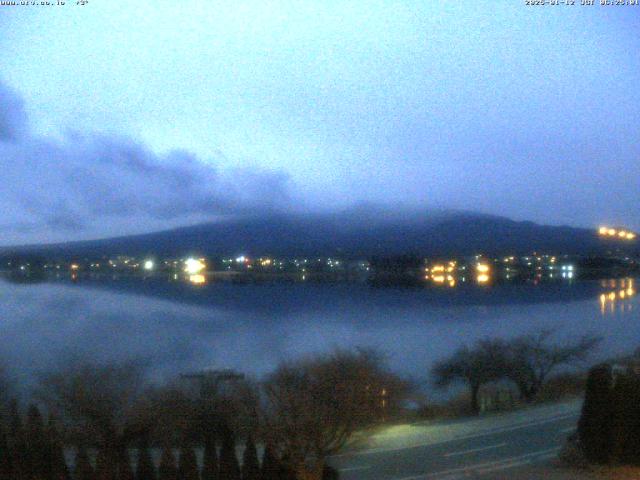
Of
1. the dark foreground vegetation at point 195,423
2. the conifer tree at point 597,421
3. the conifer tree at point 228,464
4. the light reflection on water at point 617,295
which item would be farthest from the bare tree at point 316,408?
the light reflection on water at point 617,295

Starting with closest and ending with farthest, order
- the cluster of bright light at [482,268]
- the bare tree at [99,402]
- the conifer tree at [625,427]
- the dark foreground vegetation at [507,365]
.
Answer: the bare tree at [99,402]
the conifer tree at [625,427]
the dark foreground vegetation at [507,365]
the cluster of bright light at [482,268]

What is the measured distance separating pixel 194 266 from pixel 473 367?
1798cm

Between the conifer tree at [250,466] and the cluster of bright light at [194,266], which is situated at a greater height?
the cluster of bright light at [194,266]

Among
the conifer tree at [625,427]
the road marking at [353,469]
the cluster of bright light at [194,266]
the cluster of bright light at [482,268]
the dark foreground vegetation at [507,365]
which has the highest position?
the cluster of bright light at [194,266]

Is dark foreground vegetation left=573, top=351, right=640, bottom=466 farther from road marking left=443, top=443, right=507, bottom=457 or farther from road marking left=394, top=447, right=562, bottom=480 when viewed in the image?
road marking left=443, top=443, right=507, bottom=457

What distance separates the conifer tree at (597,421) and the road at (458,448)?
758mm

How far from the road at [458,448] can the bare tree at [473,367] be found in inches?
209

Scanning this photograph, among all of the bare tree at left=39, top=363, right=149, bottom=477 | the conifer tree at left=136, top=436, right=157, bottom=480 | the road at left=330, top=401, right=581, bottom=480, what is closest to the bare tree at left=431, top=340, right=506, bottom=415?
the road at left=330, top=401, right=581, bottom=480

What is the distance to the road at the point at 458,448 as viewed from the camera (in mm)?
10727

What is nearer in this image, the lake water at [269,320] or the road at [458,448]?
the road at [458,448]

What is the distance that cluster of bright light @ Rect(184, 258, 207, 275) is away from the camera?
35.8 metres

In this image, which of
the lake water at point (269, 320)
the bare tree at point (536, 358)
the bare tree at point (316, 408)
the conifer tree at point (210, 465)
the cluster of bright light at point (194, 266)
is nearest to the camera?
the conifer tree at point (210, 465)

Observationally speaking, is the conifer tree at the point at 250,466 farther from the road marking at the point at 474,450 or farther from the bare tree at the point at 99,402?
the road marking at the point at 474,450

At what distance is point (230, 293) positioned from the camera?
108 feet
